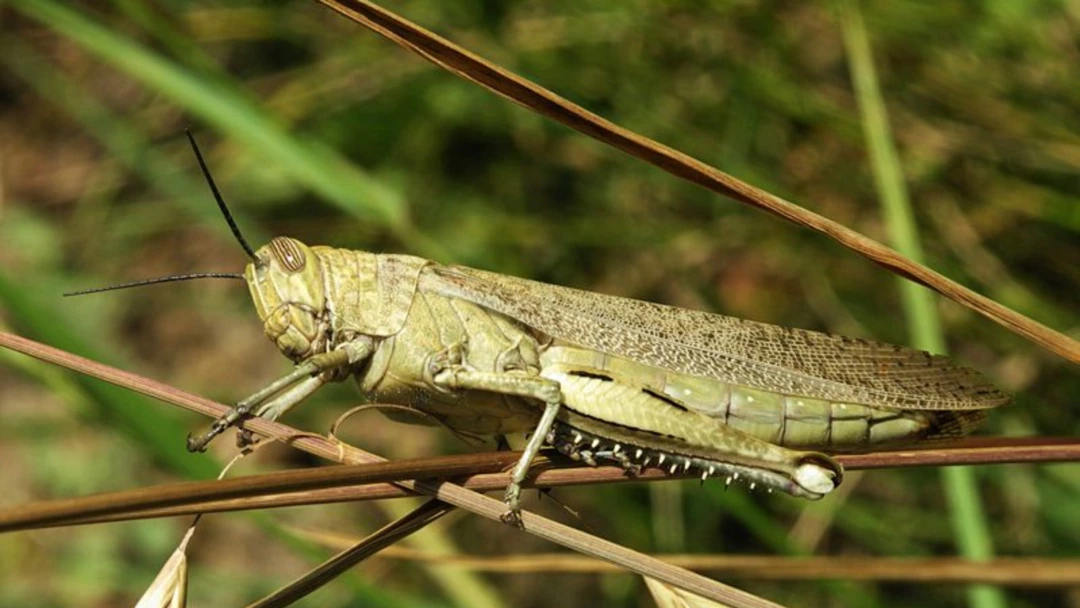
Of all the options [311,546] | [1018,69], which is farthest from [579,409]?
[1018,69]

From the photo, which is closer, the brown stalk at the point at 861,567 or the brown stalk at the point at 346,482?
the brown stalk at the point at 346,482

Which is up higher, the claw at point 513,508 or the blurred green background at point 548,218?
the blurred green background at point 548,218

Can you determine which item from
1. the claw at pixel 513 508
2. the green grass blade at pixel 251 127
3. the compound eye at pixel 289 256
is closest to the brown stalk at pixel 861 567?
the claw at pixel 513 508

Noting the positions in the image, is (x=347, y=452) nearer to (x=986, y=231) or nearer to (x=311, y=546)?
(x=311, y=546)

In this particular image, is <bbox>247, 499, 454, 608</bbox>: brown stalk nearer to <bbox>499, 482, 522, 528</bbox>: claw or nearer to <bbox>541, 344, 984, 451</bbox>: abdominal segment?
<bbox>499, 482, 522, 528</bbox>: claw

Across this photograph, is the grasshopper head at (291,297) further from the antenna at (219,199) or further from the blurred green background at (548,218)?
the blurred green background at (548,218)

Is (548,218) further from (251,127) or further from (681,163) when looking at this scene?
(681,163)
